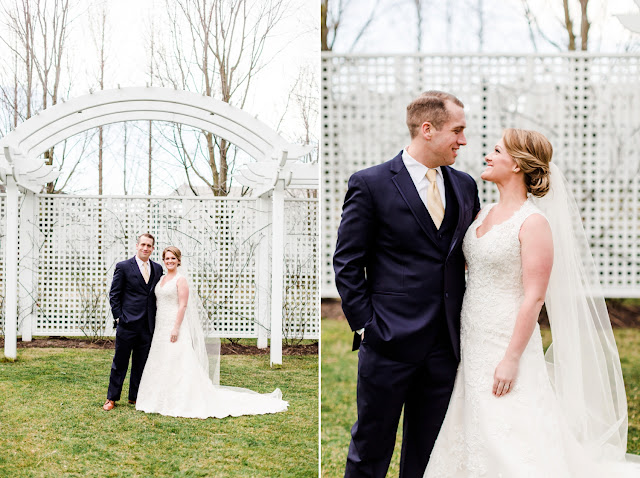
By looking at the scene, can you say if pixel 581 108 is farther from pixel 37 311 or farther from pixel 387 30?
pixel 37 311

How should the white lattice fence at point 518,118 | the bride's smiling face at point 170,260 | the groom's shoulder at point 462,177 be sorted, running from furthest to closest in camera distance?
the white lattice fence at point 518,118
the bride's smiling face at point 170,260
the groom's shoulder at point 462,177

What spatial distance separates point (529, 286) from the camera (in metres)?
2.22

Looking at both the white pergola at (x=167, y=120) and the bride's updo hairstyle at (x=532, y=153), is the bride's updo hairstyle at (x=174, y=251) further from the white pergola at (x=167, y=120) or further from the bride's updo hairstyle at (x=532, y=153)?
the bride's updo hairstyle at (x=532, y=153)

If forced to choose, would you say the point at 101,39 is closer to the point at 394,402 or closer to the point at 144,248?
the point at 144,248

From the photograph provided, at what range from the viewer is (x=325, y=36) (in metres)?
8.48

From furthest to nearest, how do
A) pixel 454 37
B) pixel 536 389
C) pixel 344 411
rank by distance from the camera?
pixel 454 37, pixel 344 411, pixel 536 389

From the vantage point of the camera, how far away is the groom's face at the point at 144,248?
3.70m

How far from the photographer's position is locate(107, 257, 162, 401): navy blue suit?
3.57 meters

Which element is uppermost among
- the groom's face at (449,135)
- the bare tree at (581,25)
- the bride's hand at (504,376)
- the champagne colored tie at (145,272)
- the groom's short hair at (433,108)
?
the bare tree at (581,25)

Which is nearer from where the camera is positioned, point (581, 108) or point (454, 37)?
point (581, 108)

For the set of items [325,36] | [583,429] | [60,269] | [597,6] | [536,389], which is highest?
[597,6]

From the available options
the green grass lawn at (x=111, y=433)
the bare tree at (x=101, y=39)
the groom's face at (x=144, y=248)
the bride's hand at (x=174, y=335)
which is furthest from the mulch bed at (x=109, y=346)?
the bare tree at (x=101, y=39)

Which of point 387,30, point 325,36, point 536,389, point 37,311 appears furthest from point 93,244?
point 387,30

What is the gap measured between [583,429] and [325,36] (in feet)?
23.4
